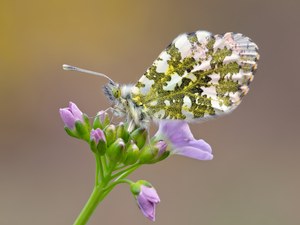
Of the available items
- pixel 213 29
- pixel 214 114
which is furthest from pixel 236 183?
pixel 214 114

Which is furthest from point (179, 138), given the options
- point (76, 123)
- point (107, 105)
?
point (107, 105)

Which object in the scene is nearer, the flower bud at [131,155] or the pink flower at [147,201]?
the pink flower at [147,201]

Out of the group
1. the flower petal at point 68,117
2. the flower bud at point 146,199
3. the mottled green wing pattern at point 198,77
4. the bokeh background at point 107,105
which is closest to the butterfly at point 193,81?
the mottled green wing pattern at point 198,77

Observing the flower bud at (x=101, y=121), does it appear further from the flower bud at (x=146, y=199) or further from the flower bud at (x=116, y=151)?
the flower bud at (x=146, y=199)

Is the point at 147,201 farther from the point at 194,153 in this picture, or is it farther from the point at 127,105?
the point at 127,105

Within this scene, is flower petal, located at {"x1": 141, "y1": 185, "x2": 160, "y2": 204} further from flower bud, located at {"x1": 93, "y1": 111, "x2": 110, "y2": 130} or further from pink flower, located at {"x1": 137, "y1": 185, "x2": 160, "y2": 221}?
flower bud, located at {"x1": 93, "y1": 111, "x2": 110, "y2": 130}

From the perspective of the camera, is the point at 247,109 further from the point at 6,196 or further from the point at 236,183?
the point at 6,196
